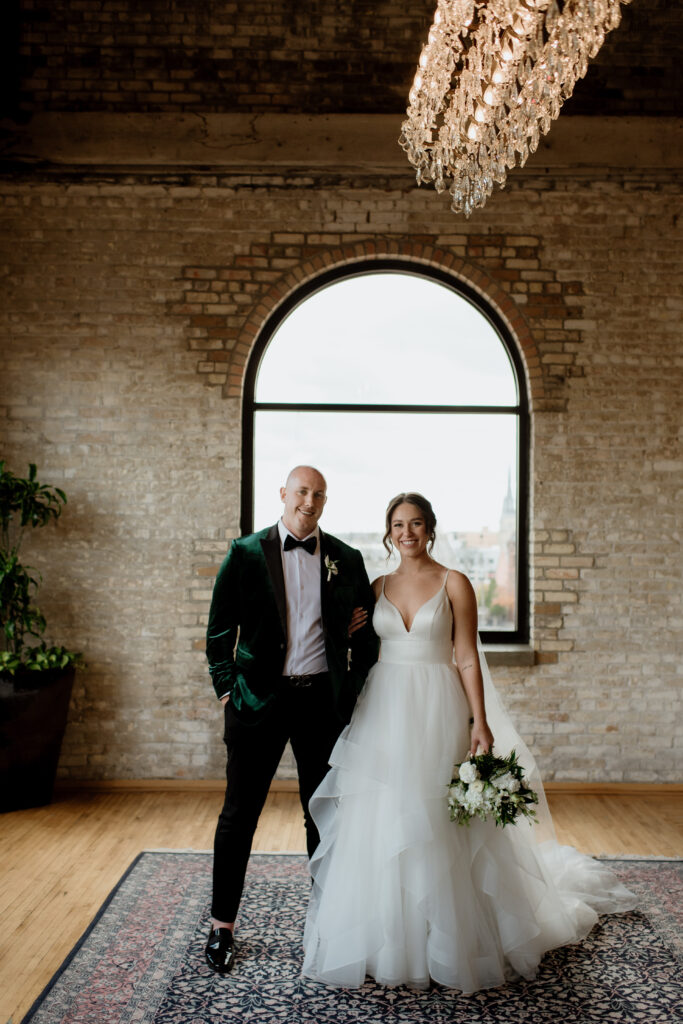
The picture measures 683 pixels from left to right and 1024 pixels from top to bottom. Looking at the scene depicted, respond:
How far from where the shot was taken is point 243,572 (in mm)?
3232

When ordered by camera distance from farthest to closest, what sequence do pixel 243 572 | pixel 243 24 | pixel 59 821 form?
pixel 243 24
pixel 59 821
pixel 243 572

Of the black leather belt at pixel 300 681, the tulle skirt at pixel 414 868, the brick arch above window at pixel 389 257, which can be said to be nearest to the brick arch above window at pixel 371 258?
the brick arch above window at pixel 389 257

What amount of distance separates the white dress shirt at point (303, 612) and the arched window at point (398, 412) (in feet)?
6.97

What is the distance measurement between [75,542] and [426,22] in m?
4.11

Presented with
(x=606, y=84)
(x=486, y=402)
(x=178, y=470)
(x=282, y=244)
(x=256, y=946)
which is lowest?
(x=256, y=946)

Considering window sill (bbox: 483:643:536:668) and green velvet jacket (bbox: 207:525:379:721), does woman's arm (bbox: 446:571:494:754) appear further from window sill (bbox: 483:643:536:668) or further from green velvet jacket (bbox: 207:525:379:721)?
window sill (bbox: 483:643:536:668)

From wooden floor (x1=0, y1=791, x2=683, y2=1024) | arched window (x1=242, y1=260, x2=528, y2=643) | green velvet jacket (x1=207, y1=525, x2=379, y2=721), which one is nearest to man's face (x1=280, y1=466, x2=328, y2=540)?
green velvet jacket (x1=207, y1=525, x2=379, y2=721)

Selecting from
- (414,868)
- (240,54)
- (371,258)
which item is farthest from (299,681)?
(240,54)

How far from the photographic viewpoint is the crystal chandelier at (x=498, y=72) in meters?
2.56

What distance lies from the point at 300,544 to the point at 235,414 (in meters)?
2.20

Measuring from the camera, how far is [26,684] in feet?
15.6

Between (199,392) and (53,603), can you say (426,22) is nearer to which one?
(199,392)

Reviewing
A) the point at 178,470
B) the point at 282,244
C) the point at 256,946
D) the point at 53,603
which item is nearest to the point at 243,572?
the point at 256,946

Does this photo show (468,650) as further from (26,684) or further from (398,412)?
(26,684)
